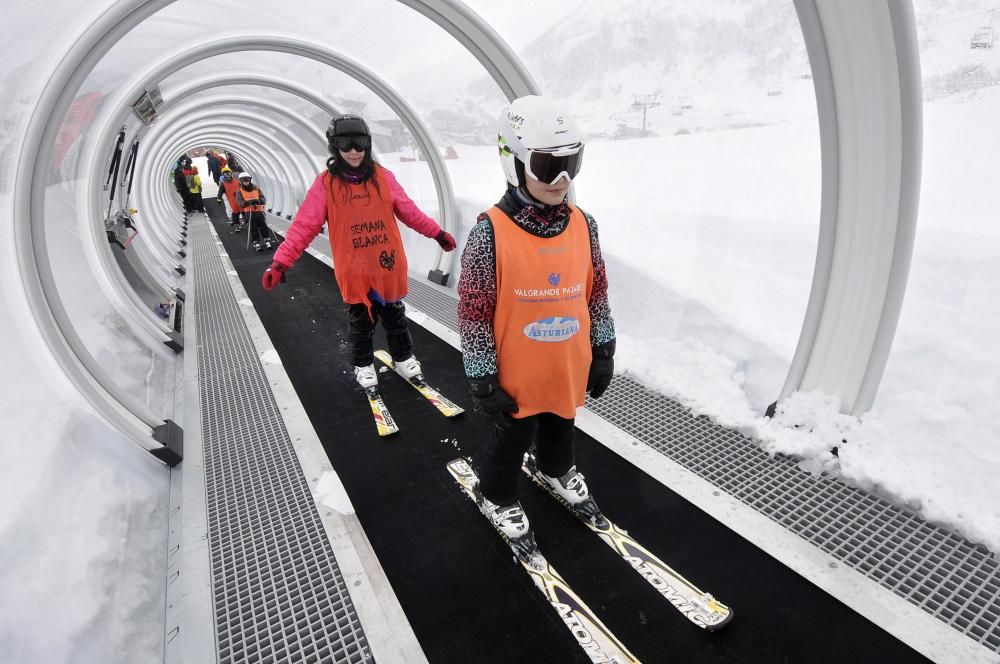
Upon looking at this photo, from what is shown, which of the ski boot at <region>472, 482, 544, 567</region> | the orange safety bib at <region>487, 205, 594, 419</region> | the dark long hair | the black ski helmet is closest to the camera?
the orange safety bib at <region>487, 205, 594, 419</region>

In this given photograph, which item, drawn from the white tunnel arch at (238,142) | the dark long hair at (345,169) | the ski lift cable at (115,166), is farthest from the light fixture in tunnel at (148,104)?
the white tunnel arch at (238,142)

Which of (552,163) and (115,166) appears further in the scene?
(115,166)

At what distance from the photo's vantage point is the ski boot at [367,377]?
4.29 meters

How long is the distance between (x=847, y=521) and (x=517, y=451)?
1817mm

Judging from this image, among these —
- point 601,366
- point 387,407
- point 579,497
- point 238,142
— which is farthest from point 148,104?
point 238,142

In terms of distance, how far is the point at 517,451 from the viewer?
8.09ft

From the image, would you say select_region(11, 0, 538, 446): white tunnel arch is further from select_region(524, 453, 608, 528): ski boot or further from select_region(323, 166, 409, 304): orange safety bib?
select_region(524, 453, 608, 528): ski boot

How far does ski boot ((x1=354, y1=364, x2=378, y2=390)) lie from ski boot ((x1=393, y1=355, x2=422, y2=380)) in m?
0.27

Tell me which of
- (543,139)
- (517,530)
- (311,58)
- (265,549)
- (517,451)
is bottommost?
(265,549)

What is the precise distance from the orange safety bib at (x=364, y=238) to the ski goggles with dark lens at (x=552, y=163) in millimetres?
2135

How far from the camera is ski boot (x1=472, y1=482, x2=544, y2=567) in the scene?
8.28ft

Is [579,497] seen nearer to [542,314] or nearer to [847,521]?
[542,314]

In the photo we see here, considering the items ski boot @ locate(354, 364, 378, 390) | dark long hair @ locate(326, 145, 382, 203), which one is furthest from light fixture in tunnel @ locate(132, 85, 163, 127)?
ski boot @ locate(354, 364, 378, 390)

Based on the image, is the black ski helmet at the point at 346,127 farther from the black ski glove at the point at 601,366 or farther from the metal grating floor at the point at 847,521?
the metal grating floor at the point at 847,521
